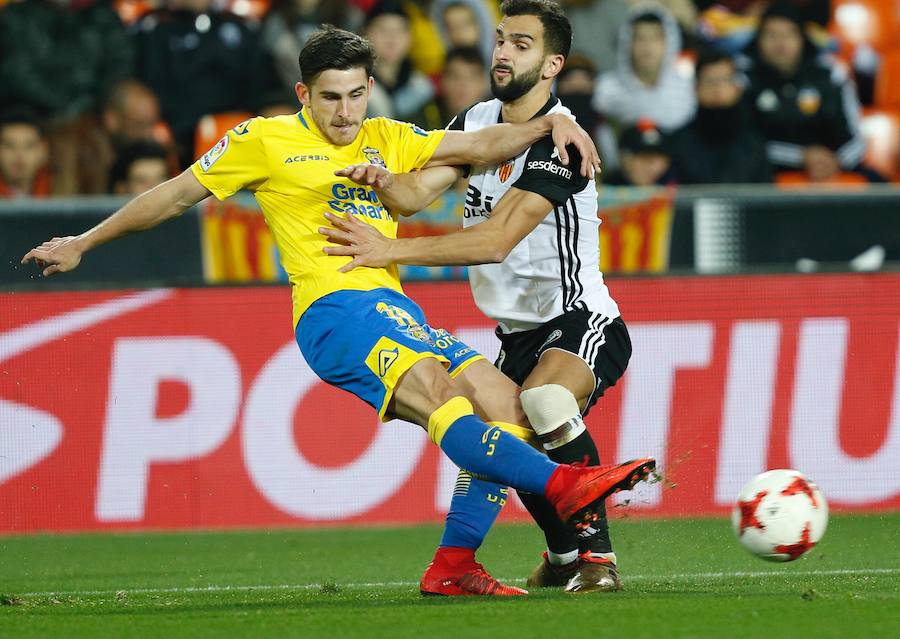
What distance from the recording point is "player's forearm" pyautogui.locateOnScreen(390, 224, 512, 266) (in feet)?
19.4

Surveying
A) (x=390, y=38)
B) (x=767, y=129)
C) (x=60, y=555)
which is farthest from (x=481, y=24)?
(x=60, y=555)

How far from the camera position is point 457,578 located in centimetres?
607

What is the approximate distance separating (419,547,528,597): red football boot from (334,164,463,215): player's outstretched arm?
1385mm

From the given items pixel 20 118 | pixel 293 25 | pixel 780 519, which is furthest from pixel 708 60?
pixel 780 519

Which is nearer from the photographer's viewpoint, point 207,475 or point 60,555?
point 60,555

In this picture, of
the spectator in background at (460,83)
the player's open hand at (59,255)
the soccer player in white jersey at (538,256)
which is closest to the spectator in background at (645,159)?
the spectator in background at (460,83)

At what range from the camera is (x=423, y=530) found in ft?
29.7

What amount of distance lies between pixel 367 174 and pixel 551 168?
0.78 m

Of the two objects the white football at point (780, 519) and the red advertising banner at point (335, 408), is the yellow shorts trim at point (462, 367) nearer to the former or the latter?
the white football at point (780, 519)

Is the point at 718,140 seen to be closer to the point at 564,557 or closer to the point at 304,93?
the point at 564,557

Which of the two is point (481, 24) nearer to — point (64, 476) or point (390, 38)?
point (390, 38)

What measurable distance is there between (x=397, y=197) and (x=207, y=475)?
11.8 ft

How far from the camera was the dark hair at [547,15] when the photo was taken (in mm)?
6363

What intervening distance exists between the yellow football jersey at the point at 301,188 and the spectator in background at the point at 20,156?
4958 millimetres
